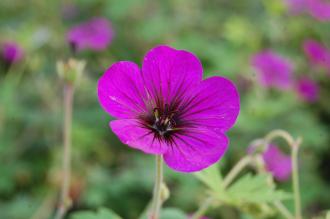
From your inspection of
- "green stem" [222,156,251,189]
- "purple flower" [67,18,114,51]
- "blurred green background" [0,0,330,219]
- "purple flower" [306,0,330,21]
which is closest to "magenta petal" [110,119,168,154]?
"green stem" [222,156,251,189]

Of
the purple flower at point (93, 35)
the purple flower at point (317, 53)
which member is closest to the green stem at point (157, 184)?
the purple flower at point (93, 35)

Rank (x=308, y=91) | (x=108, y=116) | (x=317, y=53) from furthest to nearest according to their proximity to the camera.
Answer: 1. (x=317, y=53)
2. (x=308, y=91)
3. (x=108, y=116)

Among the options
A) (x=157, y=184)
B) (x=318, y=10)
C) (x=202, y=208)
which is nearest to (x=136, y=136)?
(x=157, y=184)

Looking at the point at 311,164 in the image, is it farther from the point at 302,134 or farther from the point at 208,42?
the point at 208,42

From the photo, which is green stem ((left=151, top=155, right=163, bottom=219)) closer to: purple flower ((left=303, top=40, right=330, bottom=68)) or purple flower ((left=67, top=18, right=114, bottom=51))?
purple flower ((left=67, top=18, right=114, bottom=51))

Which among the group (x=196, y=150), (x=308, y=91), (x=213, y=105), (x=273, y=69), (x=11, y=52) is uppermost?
(x=273, y=69)

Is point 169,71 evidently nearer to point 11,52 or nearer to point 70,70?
point 70,70

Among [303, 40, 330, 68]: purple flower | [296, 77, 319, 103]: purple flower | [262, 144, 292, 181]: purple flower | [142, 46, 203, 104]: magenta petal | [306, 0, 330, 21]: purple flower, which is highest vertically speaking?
[306, 0, 330, 21]: purple flower
